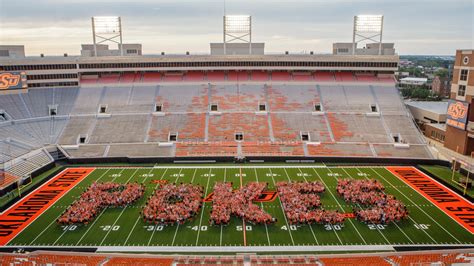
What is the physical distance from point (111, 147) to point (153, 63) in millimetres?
11372

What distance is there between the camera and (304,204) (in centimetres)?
1731

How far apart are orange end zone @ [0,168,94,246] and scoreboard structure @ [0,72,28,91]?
12.5 metres

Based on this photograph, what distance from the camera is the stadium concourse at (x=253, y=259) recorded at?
10.8m

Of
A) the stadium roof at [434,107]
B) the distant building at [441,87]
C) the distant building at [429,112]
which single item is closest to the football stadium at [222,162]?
the distant building at [429,112]

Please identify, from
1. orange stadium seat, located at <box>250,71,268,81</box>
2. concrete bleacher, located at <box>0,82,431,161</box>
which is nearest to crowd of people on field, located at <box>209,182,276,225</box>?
concrete bleacher, located at <box>0,82,431,161</box>

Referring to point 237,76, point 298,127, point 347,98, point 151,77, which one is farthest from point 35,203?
point 347,98

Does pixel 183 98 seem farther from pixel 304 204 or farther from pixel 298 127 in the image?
pixel 304 204

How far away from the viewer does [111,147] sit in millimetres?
27672

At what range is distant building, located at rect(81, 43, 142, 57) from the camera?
3729 cm

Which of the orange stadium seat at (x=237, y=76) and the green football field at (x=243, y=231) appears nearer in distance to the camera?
the green football field at (x=243, y=231)

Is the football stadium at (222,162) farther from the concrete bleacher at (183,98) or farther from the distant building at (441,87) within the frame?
the distant building at (441,87)

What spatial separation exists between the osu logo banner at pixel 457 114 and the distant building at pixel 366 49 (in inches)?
472

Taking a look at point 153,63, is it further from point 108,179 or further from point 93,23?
point 108,179

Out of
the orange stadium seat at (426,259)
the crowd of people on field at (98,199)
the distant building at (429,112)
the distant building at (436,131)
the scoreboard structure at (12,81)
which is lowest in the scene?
the crowd of people on field at (98,199)
